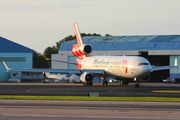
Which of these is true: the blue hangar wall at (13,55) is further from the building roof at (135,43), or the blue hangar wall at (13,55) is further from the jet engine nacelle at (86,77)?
the jet engine nacelle at (86,77)

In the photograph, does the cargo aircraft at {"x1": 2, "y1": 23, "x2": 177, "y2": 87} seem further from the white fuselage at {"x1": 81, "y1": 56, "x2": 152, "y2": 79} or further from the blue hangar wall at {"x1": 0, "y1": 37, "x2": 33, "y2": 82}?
the blue hangar wall at {"x1": 0, "y1": 37, "x2": 33, "y2": 82}

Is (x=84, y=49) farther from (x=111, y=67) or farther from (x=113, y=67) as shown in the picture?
(x=113, y=67)

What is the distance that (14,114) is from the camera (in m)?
15.9

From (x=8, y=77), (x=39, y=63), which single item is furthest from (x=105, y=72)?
(x=39, y=63)

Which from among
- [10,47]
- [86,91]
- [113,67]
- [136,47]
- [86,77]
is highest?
[10,47]

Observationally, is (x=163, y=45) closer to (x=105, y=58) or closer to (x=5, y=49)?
(x=105, y=58)

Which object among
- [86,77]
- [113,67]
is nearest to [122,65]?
[113,67]

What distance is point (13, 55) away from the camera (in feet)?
312

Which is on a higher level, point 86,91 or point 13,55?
point 13,55

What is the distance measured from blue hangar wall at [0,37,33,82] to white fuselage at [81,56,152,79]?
136ft

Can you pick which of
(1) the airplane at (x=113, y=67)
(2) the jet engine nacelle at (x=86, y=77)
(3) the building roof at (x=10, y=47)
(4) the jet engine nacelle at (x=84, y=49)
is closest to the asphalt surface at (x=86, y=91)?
(1) the airplane at (x=113, y=67)

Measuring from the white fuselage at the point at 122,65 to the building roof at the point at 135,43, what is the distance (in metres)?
23.3

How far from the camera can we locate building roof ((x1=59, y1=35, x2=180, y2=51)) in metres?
76.6

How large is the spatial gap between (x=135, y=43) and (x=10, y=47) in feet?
126
